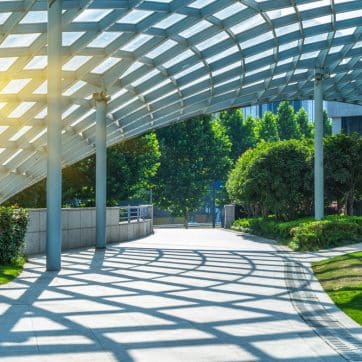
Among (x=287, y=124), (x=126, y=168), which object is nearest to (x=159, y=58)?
(x=126, y=168)

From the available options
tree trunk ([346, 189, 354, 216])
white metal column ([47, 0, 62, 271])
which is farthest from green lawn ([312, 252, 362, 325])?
tree trunk ([346, 189, 354, 216])

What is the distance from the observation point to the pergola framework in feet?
64.2

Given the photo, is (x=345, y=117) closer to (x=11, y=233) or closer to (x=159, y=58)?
(x=159, y=58)

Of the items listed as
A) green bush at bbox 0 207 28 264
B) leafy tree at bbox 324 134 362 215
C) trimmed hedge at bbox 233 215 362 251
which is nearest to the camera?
green bush at bbox 0 207 28 264

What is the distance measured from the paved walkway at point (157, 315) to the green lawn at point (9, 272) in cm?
38

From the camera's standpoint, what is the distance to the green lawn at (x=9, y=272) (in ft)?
51.3

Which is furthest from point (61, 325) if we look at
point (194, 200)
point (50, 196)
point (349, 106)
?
point (194, 200)

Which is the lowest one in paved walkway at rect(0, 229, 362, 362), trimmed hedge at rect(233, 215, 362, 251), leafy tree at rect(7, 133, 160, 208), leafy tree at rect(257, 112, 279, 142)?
paved walkway at rect(0, 229, 362, 362)

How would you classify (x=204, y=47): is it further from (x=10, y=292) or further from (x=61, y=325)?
(x=61, y=325)

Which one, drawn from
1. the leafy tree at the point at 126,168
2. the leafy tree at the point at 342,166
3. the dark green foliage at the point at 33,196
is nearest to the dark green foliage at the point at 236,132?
the leafy tree at the point at 126,168

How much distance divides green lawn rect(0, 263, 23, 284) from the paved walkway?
38cm

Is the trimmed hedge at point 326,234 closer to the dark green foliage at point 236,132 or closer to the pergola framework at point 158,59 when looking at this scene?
the pergola framework at point 158,59

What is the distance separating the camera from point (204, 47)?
2527 cm

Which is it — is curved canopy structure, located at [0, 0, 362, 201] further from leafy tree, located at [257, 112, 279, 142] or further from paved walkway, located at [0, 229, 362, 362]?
leafy tree, located at [257, 112, 279, 142]
